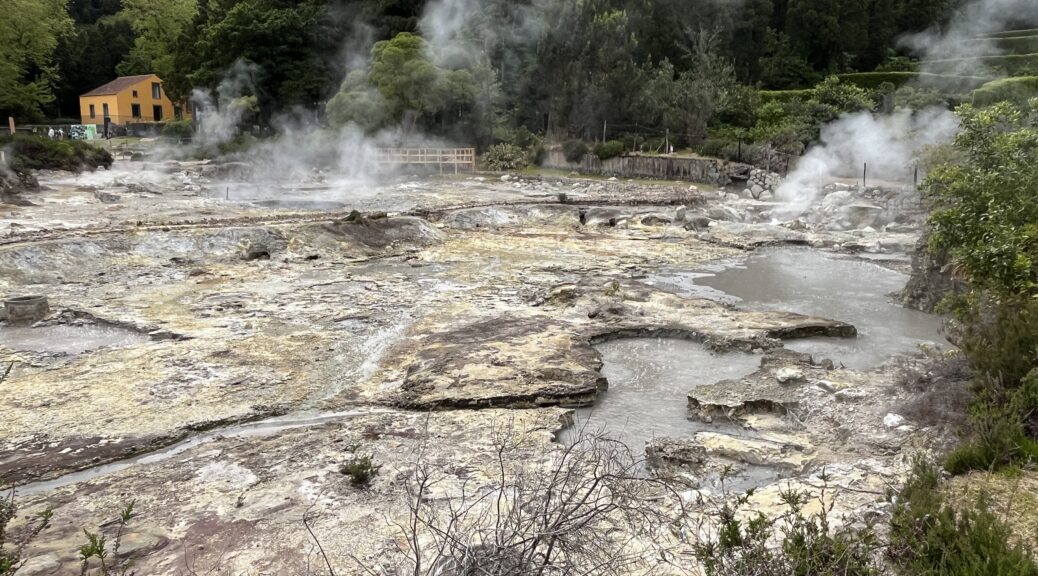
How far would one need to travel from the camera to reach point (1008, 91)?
20859 millimetres

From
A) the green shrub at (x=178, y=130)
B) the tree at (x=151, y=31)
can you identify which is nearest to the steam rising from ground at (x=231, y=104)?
the green shrub at (x=178, y=130)

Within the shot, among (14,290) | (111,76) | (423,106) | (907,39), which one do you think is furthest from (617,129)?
(111,76)

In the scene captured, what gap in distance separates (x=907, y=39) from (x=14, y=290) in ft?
120

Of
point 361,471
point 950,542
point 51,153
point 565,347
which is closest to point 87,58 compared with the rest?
point 51,153

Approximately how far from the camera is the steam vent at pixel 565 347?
411 centimetres

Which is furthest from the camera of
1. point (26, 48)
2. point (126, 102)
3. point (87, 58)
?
point (87, 58)

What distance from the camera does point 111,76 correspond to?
51812mm

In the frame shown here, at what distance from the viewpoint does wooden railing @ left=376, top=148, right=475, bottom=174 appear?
29.7 meters

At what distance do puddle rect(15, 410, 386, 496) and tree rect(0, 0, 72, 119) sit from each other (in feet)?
131

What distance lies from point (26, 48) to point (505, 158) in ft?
96.0

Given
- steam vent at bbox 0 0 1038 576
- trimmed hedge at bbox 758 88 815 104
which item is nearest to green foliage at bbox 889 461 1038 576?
steam vent at bbox 0 0 1038 576

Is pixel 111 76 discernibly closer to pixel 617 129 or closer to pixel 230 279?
pixel 617 129

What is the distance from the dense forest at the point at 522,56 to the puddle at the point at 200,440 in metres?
24.1

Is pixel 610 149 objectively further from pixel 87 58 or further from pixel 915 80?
pixel 87 58
